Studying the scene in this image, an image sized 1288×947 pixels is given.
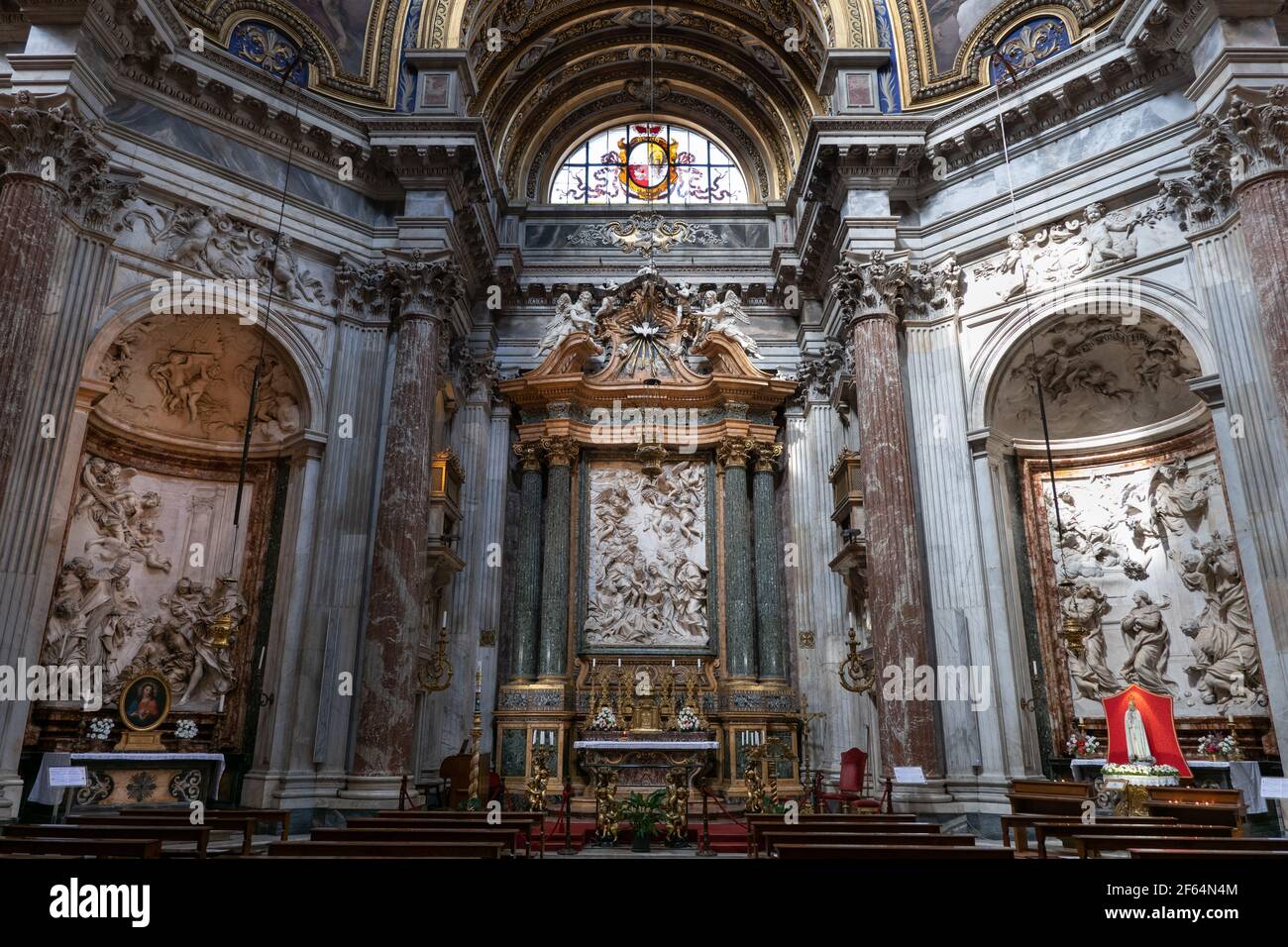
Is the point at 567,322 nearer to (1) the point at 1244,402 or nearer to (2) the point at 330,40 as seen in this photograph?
(2) the point at 330,40

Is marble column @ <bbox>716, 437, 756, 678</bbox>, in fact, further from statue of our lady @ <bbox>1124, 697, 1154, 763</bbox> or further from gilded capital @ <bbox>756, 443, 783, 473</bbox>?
statue of our lady @ <bbox>1124, 697, 1154, 763</bbox>

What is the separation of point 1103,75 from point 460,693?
43.5 feet

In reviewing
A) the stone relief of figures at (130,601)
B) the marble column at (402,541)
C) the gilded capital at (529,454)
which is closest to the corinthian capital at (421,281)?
the marble column at (402,541)

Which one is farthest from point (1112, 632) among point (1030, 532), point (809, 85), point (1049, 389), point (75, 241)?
point (75, 241)

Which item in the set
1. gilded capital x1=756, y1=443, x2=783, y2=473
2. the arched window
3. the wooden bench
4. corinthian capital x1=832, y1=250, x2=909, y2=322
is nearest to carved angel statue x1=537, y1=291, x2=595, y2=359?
the arched window

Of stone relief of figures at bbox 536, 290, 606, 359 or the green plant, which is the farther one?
stone relief of figures at bbox 536, 290, 606, 359

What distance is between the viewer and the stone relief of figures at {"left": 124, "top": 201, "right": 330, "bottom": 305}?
11.8 metres

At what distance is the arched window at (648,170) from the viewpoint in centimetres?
1945

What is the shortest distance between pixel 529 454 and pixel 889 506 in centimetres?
740

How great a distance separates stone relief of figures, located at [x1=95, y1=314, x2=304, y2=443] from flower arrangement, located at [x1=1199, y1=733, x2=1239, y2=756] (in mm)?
12887

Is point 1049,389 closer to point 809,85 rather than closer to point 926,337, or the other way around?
point 926,337

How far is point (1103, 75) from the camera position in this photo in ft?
39.3

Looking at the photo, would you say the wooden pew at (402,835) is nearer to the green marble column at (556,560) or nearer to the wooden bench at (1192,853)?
the wooden bench at (1192,853)

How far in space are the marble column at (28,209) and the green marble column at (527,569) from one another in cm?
843
